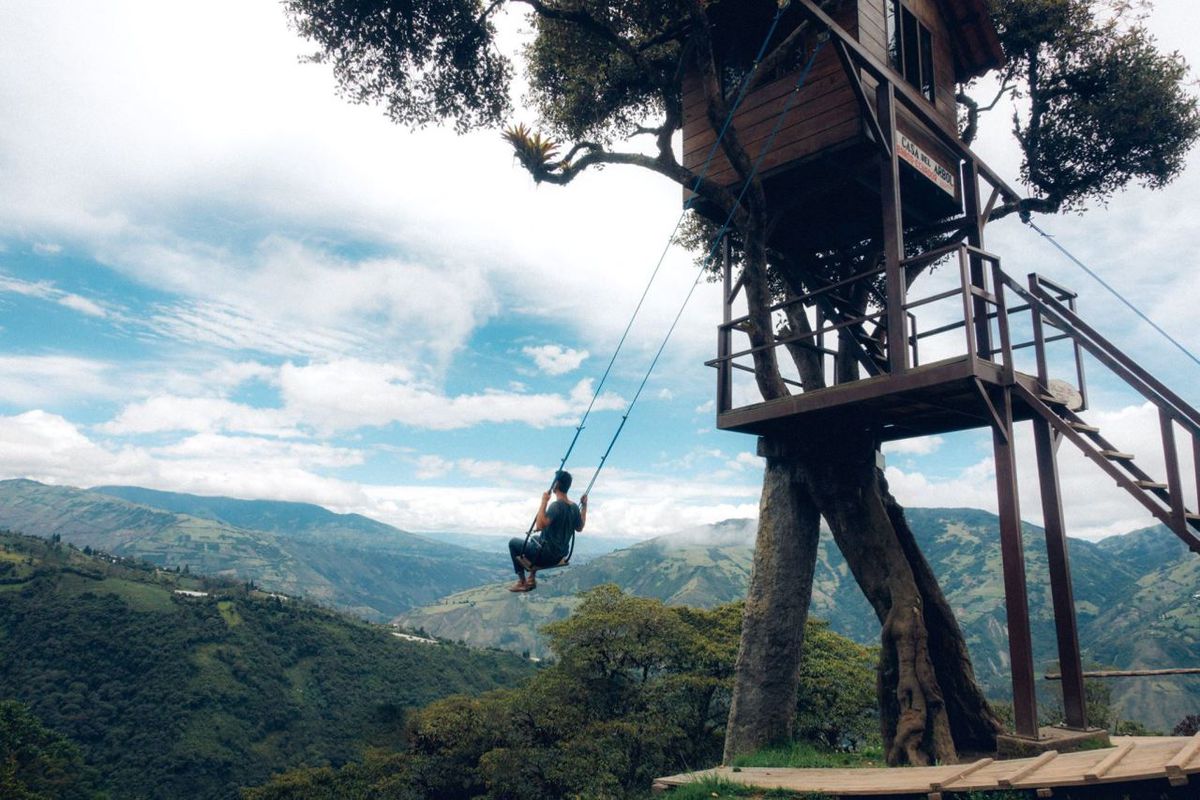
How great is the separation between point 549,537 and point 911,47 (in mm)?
12201

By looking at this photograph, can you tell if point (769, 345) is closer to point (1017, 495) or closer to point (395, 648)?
point (1017, 495)

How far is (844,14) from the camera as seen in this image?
12.8 metres

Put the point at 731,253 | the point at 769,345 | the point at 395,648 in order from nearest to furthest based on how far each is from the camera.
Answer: the point at 769,345, the point at 731,253, the point at 395,648

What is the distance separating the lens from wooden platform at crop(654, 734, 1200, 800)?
6578mm

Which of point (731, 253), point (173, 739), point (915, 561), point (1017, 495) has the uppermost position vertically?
point (731, 253)

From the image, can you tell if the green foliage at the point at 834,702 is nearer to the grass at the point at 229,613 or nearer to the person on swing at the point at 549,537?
the person on swing at the point at 549,537

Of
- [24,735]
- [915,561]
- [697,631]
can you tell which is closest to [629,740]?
[697,631]

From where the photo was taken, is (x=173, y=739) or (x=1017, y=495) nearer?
(x=1017, y=495)

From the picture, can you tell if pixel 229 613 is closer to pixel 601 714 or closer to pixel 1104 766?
pixel 601 714

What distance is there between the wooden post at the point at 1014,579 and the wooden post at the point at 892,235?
168 centimetres

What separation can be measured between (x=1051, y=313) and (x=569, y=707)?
21.0 metres

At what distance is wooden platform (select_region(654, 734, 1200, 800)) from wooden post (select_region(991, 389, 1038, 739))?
Answer: 0.76m

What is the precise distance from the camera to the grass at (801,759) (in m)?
11.1

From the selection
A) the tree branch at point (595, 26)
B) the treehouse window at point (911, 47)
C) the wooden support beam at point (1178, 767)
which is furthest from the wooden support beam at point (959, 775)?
the tree branch at point (595, 26)
